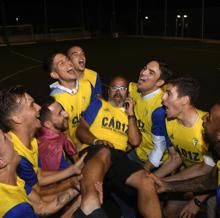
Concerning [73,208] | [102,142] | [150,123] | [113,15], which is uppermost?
[113,15]

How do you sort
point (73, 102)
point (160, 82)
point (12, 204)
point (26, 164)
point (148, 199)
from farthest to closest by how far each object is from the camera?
point (73, 102), point (160, 82), point (148, 199), point (26, 164), point (12, 204)

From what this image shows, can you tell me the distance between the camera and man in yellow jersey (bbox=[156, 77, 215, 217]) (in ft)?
17.1

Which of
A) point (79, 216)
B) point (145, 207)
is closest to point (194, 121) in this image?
point (145, 207)

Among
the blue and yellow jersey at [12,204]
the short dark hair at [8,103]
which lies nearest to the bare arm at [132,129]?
the short dark hair at [8,103]

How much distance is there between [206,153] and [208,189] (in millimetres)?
474

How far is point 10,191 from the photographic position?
3236 mm

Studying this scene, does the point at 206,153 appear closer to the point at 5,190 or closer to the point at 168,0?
the point at 5,190

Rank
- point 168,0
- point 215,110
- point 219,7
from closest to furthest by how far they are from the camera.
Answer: point 215,110
point 219,7
point 168,0

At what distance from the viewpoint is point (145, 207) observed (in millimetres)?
4641

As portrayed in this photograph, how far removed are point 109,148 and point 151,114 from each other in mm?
1045

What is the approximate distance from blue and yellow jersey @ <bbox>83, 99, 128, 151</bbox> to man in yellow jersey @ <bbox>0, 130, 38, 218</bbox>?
8.55ft

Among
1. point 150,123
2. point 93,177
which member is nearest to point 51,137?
point 93,177

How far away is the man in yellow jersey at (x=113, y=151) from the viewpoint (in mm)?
4527

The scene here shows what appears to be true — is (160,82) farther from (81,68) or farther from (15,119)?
(15,119)
